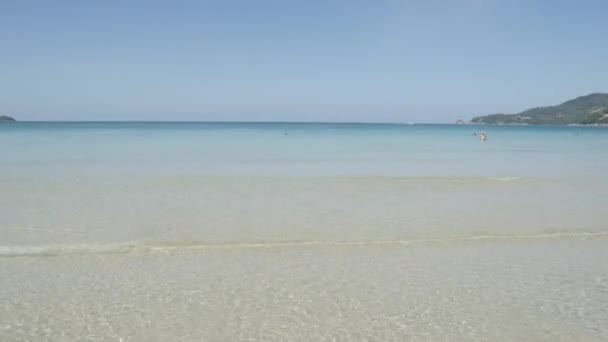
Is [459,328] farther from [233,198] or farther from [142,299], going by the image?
[233,198]

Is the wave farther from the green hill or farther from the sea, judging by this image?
the green hill

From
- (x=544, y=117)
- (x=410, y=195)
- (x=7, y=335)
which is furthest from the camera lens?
(x=544, y=117)

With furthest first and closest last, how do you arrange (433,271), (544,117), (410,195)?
(544,117) < (410,195) < (433,271)

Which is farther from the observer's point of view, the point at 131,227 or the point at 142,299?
the point at 131,227

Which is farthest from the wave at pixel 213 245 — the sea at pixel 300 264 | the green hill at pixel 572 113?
the green hill at pixel 572 113

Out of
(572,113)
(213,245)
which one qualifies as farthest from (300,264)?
(572,113)

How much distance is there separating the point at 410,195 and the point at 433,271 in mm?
6290

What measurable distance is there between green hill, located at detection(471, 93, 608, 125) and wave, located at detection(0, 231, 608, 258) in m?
161

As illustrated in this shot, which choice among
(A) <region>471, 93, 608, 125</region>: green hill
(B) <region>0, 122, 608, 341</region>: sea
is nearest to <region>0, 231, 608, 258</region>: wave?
(B) <region>0, 122, 608, 341</region>: sea

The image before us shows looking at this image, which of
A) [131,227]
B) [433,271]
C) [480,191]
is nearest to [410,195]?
[480,191]

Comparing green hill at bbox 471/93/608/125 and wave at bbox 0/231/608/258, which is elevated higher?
green hill at bbox 471/93/608/125

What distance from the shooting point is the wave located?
23.0 ft

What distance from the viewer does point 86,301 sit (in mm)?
5188

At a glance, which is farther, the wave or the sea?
the wave
